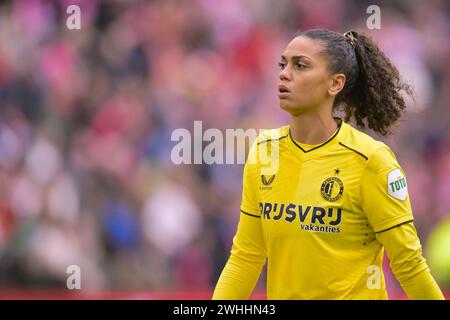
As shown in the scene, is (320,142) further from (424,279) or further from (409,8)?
(409,8)

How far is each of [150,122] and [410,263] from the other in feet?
13.7

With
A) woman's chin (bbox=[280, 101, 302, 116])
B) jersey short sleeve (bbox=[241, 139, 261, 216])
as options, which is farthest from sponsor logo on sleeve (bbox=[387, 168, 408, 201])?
jersey short sleeve (bbox=[241, 139, 261, 216])

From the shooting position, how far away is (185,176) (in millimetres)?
6867

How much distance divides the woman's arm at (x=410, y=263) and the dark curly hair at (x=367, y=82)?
502 millimetres

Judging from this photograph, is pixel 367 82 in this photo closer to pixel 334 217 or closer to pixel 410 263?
pixel 334 217

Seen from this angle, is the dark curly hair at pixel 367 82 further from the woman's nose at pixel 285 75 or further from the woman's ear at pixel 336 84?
the woman's nose at pixel 285 75

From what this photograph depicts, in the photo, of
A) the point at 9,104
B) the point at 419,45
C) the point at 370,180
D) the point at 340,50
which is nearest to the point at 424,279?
the point at 370,180

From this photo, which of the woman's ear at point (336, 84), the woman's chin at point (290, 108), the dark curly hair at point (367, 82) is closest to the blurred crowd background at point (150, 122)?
the dark curly hair at point (367, 82)

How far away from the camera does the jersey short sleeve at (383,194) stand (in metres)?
3.19

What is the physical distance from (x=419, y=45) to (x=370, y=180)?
418 centimetres

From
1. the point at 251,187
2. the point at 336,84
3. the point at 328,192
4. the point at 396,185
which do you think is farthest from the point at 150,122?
the point at 396,185

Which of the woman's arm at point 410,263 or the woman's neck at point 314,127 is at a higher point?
the woman's neck at point 314,127

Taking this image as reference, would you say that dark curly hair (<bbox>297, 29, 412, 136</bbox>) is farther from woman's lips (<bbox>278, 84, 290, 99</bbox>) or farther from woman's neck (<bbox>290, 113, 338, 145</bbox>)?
woman's lips (<bbox>278, 84, 290, 99</bbox>)

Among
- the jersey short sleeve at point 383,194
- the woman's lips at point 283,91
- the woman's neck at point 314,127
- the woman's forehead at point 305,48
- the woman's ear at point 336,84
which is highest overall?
the woman's forehead at point 305,48
